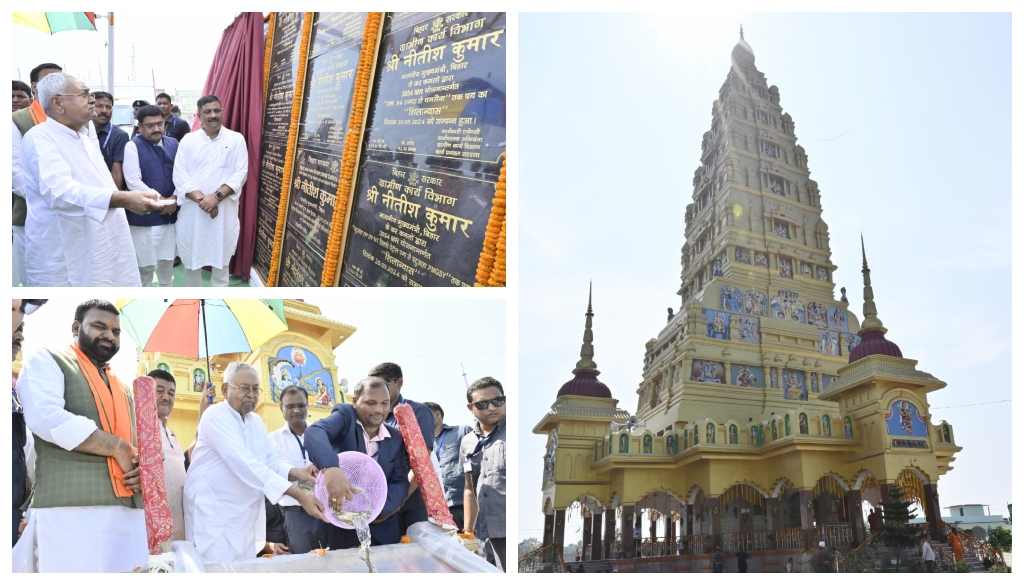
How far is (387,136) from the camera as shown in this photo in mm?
4277

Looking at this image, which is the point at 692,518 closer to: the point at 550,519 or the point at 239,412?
the point at 550,519

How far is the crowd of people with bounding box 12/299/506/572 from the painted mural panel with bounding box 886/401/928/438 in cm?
258

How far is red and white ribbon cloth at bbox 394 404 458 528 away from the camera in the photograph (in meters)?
3.64

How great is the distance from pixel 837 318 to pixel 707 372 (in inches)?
39.5

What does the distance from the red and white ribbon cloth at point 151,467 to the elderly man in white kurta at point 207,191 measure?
43.2 inches

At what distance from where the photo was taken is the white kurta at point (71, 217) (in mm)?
3549

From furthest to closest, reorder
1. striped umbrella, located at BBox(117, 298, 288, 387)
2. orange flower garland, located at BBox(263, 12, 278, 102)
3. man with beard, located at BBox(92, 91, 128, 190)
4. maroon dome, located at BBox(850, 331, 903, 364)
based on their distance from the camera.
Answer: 1. orange flower garland, located at BBox(263, 12, 278, 102)
2. maroon dome, located at BBox(850, 331, 903, 364)
3. man with beard, located at BBox(92, 91, 128, 190)
4. striped umbrella, located at BBox(117, 298, 288, 387)

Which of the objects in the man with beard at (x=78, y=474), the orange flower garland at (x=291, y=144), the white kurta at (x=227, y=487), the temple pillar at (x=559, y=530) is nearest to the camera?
the man with beard at (x=78, y=474)

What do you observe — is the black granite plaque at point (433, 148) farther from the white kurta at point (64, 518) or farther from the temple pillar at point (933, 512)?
the temple pillar at point (933, 512)

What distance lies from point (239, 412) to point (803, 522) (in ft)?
11.1

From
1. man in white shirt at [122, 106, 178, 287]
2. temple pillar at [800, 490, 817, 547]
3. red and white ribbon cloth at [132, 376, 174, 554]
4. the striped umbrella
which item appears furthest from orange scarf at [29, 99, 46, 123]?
temple pillar at [800, 490, 817, 547]

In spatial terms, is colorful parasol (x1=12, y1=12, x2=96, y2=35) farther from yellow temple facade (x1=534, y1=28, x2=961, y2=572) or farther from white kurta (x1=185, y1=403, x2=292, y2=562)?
yellow temple facade (x1=534, y1=28, x2=961, y2=572)

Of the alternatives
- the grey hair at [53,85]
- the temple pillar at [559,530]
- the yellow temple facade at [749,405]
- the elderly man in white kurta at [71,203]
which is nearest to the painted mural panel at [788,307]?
the yellow temple facade at [749,405]

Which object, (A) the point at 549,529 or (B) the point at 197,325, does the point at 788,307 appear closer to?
(A) the point at 549,529
